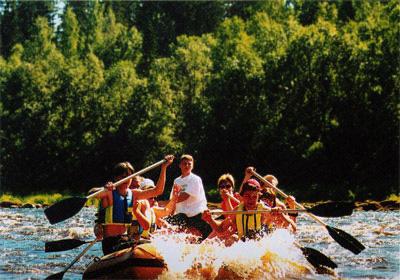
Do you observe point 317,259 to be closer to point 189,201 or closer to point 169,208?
point 189,201

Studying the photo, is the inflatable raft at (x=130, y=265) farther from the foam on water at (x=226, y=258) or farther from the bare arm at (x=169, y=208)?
the bare arm at (x=169, y=208)

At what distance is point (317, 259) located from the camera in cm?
991

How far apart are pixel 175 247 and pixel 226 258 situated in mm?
671

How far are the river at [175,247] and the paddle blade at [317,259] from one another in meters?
0.16

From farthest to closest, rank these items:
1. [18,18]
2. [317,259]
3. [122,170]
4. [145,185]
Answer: [18,18] → [317,259] → [145,185] → [122,170]

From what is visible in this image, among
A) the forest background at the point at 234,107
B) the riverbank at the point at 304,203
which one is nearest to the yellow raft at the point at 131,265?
the riverbank at the point at 304,203

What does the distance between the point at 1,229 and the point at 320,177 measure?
752 inches

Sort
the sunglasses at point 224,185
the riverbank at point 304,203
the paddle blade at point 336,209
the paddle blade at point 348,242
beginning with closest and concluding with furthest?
the paddle blade at point 348,242
the paddle blade at point 336,209
the sunglasses at point 224,185
the riverbank at point 304,203

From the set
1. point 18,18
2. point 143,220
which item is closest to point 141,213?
point 143,220

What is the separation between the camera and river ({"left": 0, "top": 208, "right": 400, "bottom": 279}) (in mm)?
10250

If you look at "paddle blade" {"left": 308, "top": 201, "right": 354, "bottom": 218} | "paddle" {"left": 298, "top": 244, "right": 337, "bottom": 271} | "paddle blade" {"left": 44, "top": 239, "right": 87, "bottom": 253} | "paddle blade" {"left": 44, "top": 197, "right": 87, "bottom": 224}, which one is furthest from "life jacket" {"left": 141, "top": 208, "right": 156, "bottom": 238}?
"paddle blade" {"left": 308, "top": 201, "right": 354, "bottom": 218}

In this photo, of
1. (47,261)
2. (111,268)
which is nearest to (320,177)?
(47,261)

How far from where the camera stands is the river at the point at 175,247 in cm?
1025

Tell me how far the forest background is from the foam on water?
20066 millimetres
